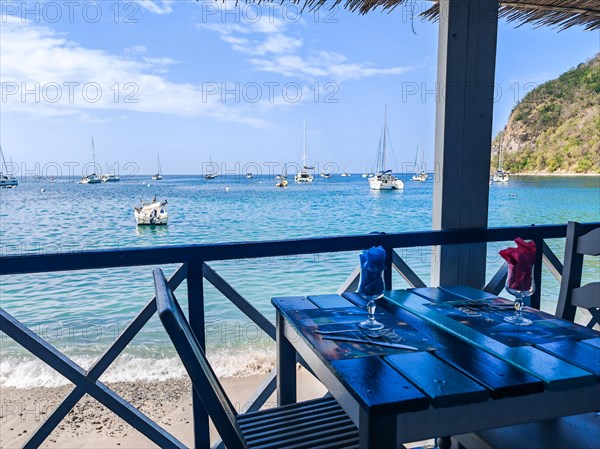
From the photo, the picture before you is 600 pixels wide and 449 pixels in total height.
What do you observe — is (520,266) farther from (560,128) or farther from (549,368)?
(560,128)

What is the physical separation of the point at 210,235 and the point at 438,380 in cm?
1809

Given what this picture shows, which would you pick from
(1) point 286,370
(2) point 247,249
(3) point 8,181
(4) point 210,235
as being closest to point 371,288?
(1) point 286,370

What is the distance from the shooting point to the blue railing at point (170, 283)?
159 centimetres

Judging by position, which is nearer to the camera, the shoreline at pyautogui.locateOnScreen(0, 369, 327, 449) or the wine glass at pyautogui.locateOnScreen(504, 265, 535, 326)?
the wine glass at pyautogui.locateOnScreen(504, 265, 535, 326)

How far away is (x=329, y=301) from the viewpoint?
66.6 inches

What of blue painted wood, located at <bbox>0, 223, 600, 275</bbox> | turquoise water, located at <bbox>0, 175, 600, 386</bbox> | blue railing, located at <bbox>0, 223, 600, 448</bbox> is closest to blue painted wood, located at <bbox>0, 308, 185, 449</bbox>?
blue railing, located at <bbox>0, 223, 600, 448</bbox>

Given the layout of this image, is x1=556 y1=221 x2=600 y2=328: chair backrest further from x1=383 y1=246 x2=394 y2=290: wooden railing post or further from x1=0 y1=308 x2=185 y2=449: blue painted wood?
x1=0 y1=308 x2=185 y2=449: blue painted wood

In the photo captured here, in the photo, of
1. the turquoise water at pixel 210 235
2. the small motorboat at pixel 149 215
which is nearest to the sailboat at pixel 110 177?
the turquoise water at pixel 210 235

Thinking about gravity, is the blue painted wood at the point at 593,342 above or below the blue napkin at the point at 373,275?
below

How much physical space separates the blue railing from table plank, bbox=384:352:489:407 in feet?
2.48

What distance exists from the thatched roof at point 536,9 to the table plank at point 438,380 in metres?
2.25

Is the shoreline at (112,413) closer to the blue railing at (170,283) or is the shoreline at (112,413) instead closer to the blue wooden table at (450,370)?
the blue railing at (170,283)

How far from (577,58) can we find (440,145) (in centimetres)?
2361

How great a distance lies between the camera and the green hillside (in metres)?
17.1
